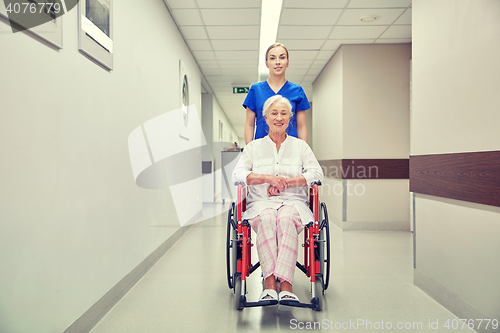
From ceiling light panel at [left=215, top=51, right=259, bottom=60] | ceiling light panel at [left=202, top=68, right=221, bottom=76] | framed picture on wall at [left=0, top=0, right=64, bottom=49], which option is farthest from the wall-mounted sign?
framed picture on wall at [left=0, top=0, right=64, bottom=49]

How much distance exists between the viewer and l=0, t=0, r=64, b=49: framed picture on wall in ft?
4.00

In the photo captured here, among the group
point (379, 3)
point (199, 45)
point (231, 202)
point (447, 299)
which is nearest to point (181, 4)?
point (199, 45)

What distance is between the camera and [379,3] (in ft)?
11.9

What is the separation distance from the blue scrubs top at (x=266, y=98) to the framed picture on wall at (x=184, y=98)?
2.04m

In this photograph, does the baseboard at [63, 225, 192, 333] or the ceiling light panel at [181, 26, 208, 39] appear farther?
the ceiling light panel at [181, 26, 208, 39]

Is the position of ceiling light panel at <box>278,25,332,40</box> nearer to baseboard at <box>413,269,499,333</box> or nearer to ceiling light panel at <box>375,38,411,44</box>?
ceiling light panel at <box>375,38,411,44</box>

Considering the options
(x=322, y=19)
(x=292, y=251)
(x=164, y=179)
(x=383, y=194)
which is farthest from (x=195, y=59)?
(x=292, y=251)

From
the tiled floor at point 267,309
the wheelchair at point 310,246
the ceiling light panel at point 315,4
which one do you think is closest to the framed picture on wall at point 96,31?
the wheelchair at point 310,246

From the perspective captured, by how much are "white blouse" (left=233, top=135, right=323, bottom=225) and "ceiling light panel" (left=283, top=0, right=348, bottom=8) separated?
2.08m

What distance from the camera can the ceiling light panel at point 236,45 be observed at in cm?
473

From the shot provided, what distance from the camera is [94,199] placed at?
1882mm

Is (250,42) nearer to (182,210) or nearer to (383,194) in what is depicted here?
(182,210)

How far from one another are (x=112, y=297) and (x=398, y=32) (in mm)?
4538

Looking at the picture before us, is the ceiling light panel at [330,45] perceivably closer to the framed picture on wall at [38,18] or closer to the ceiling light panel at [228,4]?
the ceiling light panel at [228,4]
